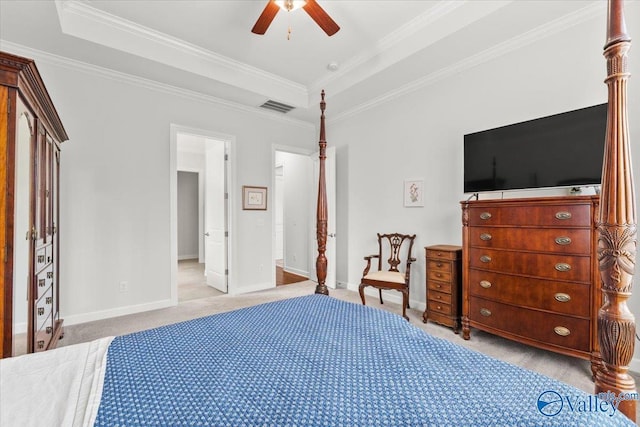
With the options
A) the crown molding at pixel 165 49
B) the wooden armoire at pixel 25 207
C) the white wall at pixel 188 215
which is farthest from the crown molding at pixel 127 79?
the white wall at pixel 188 215

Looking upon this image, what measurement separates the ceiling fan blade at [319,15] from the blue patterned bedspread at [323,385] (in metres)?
2.34

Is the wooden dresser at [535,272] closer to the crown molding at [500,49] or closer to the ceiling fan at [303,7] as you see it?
the crown molding at [500,49]

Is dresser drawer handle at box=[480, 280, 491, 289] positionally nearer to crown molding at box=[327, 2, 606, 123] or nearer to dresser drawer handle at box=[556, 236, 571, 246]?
dresser drawer handle at box=[556, 236, 571, 246]

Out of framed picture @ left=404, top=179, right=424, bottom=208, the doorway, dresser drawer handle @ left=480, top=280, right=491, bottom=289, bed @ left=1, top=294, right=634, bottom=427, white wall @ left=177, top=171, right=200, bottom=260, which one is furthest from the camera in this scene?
white wall @ left=177, top=171, right=200, bottom=260

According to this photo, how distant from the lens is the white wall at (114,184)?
3293 millimetres

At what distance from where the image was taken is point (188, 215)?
27.6 ft

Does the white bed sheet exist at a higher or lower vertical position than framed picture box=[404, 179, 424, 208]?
lower

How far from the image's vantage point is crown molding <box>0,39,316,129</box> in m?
3.06

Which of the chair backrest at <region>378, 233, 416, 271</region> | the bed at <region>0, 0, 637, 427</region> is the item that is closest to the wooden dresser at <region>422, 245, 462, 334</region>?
the chair backrest at <region>378, 233, 416, 271</region>

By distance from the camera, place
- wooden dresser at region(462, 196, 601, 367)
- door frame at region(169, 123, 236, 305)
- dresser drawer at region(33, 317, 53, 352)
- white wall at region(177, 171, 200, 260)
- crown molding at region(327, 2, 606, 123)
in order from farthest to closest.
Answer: white wall at region(177, 171, 200, 260)
door frame at region(169, 123, 236, 305)
crown molding at region(327, 2, 606, 123)
wooden dresser at region(462, 196, 601, 367)
dresser drawer at region(33, 317, 53, 352)

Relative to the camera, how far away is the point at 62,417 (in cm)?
79

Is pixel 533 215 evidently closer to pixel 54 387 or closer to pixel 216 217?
pixel 54 387

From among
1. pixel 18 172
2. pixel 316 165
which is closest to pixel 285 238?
pixel 316 165

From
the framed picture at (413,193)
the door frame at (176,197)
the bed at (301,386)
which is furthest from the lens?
the door frame at (176,197)
